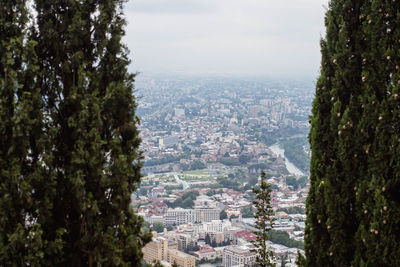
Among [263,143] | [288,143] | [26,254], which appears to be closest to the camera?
[26,254]

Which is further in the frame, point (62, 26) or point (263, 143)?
point (263, 143)

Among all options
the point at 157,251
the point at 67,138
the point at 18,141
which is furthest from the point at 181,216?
the point at 18,141

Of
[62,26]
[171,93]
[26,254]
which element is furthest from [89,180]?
[171,93]

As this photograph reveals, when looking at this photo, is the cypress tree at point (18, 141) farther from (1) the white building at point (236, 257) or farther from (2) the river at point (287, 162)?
(2) the river at point (287, 162)

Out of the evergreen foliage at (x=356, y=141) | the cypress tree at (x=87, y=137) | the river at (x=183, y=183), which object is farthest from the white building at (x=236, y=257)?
the river at (x=183, y=183)

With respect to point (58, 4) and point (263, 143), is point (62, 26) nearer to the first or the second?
point (58, 4)

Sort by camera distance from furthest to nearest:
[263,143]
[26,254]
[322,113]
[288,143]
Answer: [263,143], [288,143], [322,113], [26,254]

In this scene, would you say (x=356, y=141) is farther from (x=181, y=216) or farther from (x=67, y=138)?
(x=181, y=216)
